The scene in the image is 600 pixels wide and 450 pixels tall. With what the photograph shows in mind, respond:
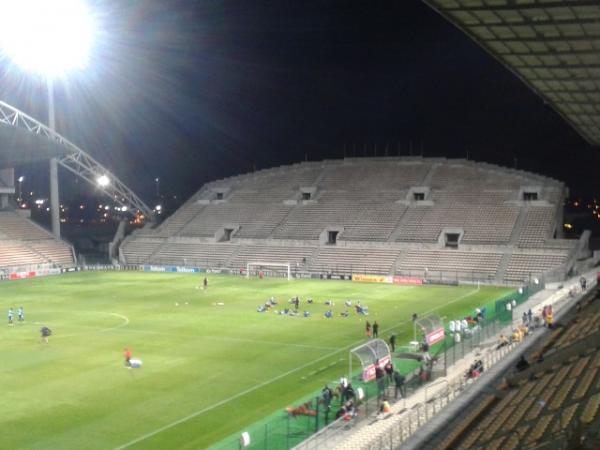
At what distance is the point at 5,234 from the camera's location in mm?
70562

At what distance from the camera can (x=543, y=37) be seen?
18875mm

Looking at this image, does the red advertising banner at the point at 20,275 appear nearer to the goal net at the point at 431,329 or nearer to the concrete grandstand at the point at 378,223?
the concrete grandstand at the point at 378,223

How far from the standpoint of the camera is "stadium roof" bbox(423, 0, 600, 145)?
1650 centimetres

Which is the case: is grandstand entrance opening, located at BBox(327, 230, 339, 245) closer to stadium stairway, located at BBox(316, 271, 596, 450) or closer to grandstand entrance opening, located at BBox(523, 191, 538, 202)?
grandstand entrance opening, located at BBox(523, 191, 538, 202)

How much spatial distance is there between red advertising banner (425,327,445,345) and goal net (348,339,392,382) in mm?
4047

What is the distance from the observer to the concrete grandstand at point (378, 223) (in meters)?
59.4

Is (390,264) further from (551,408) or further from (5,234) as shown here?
(551,408)

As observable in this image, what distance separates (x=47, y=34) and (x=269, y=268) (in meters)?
30.1

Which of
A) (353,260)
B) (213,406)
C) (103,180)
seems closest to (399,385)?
(213,406)

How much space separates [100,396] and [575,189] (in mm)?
87912

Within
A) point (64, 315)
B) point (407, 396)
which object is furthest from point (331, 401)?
point (64, 315)

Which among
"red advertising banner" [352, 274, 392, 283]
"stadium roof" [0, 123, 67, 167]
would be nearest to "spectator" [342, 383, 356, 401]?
"red advertising banner" [352, 274, 392, 283]

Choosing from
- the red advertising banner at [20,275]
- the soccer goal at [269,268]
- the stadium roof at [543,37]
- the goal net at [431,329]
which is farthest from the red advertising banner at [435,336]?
the red advertising banner at [20,275]

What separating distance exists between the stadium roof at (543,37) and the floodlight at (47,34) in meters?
49.1
